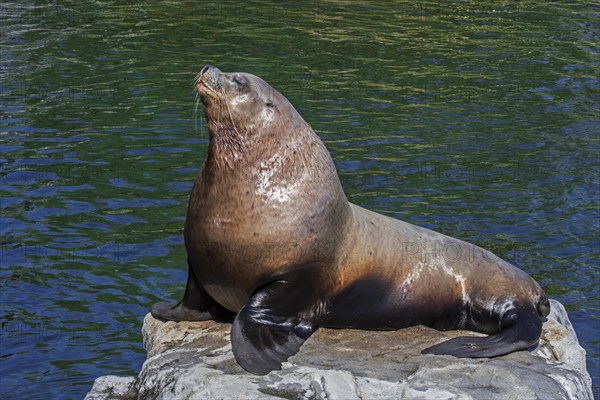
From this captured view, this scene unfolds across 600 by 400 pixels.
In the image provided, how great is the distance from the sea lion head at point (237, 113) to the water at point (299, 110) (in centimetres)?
262

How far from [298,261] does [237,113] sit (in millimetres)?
1007

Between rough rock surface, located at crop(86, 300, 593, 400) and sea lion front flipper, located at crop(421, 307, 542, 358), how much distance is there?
6 centimetres

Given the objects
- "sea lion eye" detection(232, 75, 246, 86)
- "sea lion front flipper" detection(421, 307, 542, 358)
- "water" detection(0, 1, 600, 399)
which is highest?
"sea lion eye" detection(232, 75, 246, 86)

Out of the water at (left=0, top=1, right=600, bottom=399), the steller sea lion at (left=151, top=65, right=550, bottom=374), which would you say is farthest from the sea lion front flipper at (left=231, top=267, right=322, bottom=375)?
the water at (left=0, top=1, right=600, bottom=399)

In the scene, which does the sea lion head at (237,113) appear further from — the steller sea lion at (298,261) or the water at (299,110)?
the water at (299,110)

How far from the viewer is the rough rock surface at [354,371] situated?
591cm

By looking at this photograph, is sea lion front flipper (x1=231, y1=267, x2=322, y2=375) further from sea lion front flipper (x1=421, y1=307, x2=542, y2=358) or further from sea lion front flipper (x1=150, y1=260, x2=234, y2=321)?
sea lion front flipper (x1=421, y1=307, x2=542, y2=358)

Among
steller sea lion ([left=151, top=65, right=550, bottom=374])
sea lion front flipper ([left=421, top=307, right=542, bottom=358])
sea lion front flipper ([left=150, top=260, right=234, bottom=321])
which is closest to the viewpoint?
steller sea lion ([left=151, top=65, right=550, bottom=374])

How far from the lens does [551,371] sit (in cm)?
639

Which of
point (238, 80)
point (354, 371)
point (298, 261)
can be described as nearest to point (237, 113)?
point (238, 80)

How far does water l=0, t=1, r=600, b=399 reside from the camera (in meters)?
9.69

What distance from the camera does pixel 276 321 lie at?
6516 millimetres

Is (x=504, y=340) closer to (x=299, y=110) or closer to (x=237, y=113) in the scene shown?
(x=237, y=113)

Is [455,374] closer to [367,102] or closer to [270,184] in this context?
[270,184]
